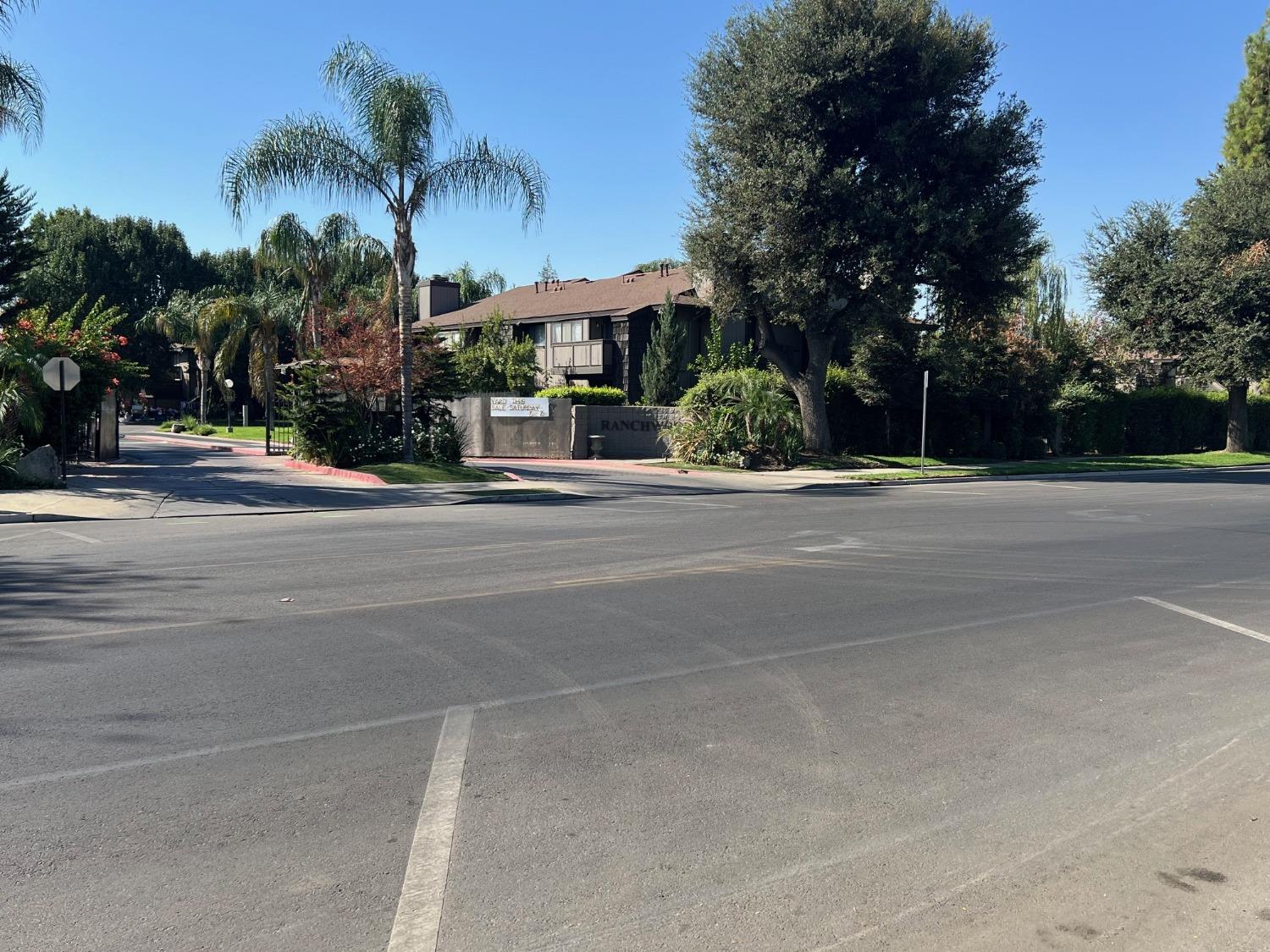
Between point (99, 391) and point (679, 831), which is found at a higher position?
point (99, 391)

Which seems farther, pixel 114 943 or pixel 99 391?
pixel 99 391

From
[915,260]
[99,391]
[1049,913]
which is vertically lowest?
[1049,913]

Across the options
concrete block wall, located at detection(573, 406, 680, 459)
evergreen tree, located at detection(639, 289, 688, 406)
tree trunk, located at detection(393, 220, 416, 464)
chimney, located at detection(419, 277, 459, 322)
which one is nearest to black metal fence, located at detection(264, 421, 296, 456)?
tree trunk, located at detection(393, 220, 416, 464)

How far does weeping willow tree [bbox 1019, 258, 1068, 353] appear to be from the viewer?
39.4 metres

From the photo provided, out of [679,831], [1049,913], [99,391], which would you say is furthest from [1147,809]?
[99,391]

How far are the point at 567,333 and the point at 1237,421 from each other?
29.4 meters

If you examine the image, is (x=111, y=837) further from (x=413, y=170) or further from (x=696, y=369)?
(x=696, y=369)

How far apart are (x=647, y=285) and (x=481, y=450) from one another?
13.7 m

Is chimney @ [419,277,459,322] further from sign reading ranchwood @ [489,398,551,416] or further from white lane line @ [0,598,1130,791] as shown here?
white lane line @ [0,598,1130,791]

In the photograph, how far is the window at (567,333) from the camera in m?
43.2

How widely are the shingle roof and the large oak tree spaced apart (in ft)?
38.9

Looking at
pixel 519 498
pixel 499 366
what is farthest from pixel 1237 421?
pixel 519 498

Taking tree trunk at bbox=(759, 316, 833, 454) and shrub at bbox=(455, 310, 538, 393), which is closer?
tree trunk at bbox=(759, 316, 833, 454)

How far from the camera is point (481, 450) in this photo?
35219 millimetres
